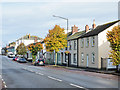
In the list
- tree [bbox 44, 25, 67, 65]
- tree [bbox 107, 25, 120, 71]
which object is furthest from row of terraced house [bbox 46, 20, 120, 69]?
tree [bbox 107, 25, 120, 71]

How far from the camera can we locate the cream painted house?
35344mm

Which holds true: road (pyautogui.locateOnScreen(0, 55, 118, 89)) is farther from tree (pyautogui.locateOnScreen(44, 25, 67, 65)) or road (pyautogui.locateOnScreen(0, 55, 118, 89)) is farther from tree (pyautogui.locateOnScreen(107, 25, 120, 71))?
tree (pyautogui.locateOnScreen(44, 25, 67, 65))

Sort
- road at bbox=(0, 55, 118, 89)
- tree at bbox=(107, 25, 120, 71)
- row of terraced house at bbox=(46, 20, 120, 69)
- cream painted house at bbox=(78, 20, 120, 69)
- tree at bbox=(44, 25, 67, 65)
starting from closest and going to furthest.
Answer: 1. road at bbox=(0, 55, 118, 89)
2. tree at bbox=(107, 25, 120, 71)
3. row of terraced house at bbox=(46, 20, 120, 69)
4. cream painted house at bbox=(78, 20, 120, 69)
5. tree at bbox=(44, 25, 67, 65)

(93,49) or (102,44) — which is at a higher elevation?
(102,44)

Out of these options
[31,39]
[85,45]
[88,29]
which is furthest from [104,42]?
[31,39]

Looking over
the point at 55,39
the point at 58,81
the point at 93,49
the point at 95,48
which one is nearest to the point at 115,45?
the point at 95,48

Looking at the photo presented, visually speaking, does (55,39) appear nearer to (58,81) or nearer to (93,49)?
(93,49)

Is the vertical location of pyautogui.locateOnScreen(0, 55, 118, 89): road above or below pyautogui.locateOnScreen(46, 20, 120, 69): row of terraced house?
below

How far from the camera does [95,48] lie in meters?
36.2

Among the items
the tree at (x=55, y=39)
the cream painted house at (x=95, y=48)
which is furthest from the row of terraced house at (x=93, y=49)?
the tree at (x=55, y=39)

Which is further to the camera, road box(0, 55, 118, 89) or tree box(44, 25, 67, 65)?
tree box(44, 25, 67, 65)

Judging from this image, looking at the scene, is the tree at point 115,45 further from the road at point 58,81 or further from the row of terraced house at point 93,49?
the row of terraced house at point 93,49

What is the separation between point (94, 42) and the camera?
36.5 metres

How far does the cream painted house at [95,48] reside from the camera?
1391 inches
